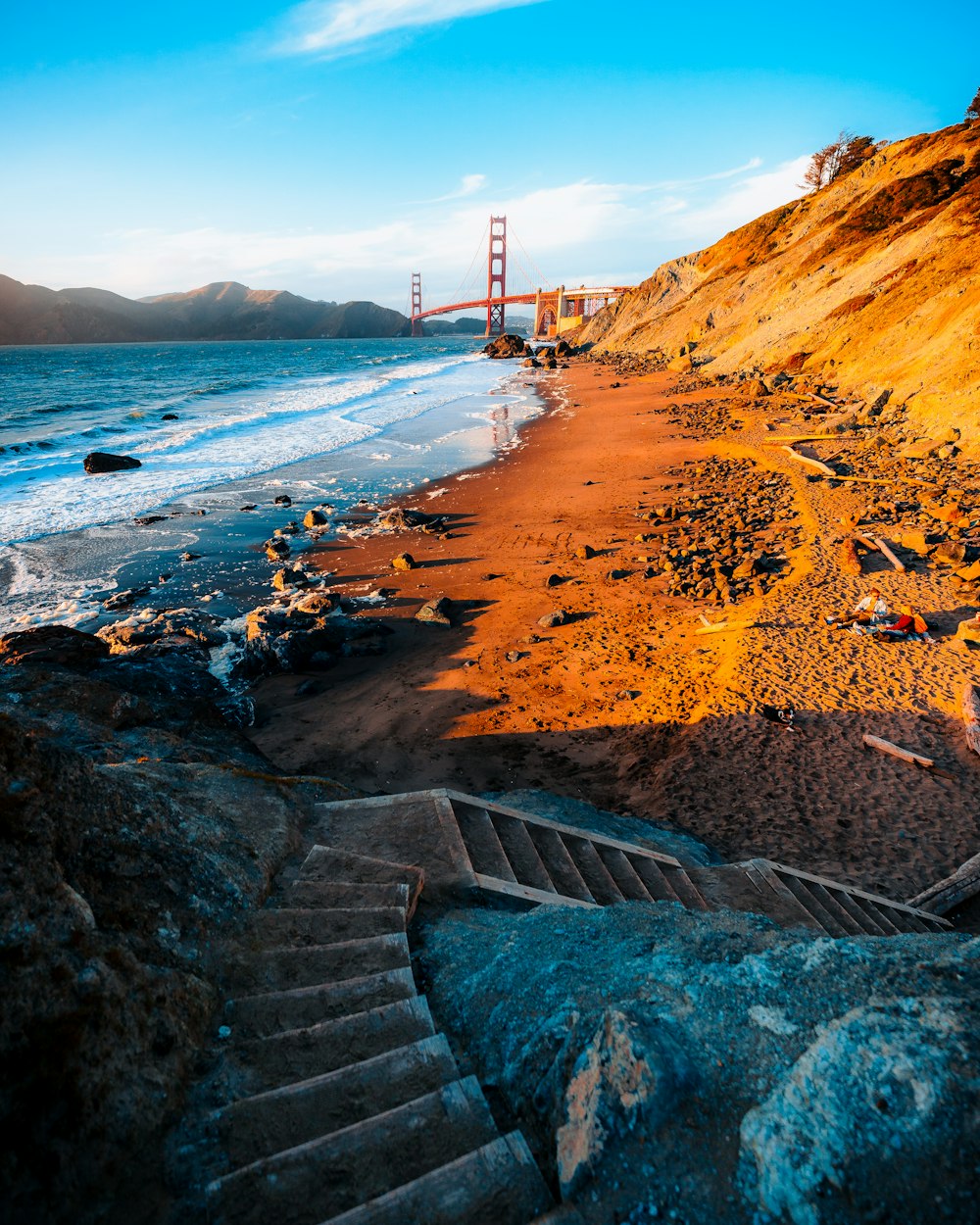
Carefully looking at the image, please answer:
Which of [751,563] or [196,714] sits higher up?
[751,563]

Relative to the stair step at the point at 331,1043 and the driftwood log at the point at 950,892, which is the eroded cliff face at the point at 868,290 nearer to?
the driftwood log at the point at 950,892

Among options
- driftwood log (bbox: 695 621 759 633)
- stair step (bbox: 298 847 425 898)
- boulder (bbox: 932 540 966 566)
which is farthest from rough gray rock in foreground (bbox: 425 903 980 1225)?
boulder (bbox: 932 540 966 566)

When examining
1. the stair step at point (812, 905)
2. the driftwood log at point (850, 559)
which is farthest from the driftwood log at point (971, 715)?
the driftwood log at point (850, 559)

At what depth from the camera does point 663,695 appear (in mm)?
9477

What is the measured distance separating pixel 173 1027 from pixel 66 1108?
0.60m

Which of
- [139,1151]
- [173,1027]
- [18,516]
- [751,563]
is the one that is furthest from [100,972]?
[18,516]

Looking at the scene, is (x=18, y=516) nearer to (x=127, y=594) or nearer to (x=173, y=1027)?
(x=127, y=594)

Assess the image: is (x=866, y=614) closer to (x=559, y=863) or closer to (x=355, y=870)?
(x=559, y=863)

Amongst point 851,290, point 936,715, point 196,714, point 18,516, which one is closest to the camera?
point 936,715

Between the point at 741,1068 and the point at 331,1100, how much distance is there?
6.37 feet

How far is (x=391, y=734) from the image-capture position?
9.53 m

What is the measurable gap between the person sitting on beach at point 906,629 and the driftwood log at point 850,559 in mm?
2246

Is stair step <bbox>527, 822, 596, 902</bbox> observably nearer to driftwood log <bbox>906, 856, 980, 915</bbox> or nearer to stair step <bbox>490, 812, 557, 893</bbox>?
stair step <bbox>490, 812, 557, 893</bbox>

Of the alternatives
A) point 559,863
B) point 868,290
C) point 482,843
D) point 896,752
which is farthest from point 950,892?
point 868,290
